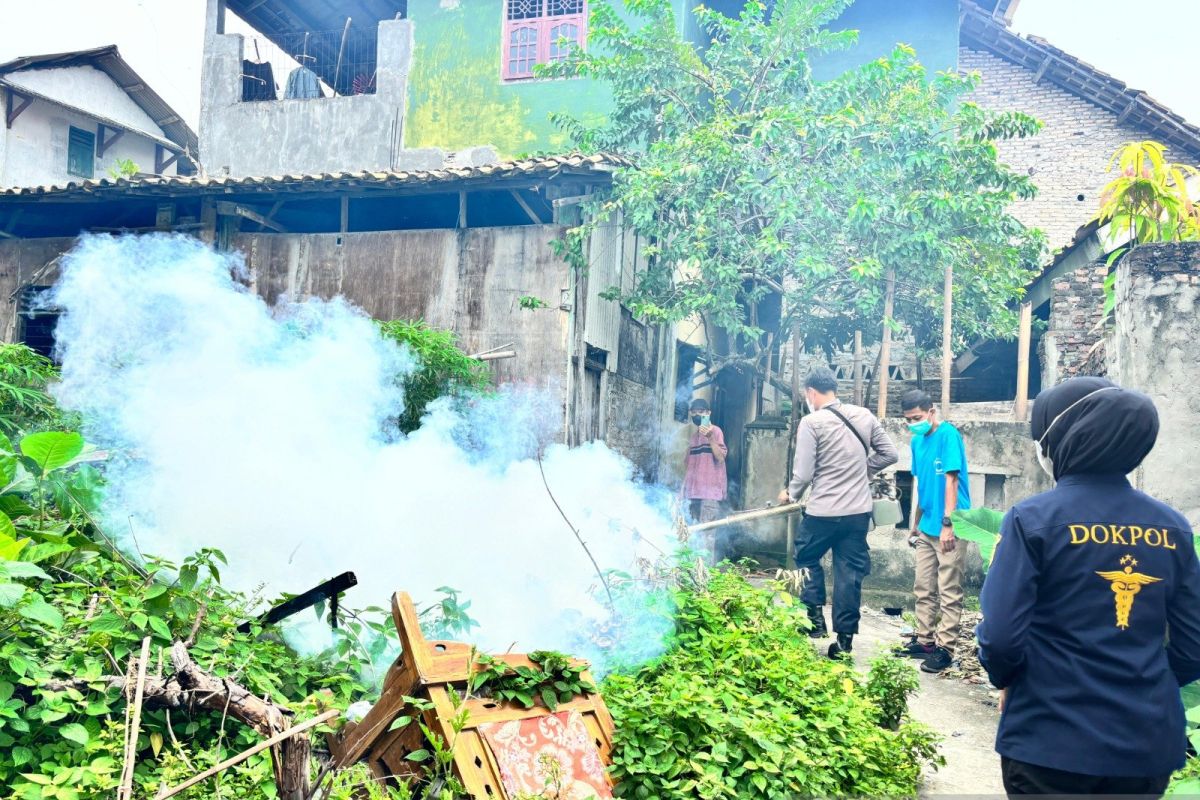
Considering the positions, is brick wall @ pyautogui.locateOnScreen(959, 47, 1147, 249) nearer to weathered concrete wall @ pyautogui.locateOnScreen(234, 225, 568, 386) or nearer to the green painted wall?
the green painted wall

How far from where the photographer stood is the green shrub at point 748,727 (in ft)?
12.1

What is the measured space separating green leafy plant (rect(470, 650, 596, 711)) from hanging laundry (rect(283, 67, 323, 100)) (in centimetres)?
1389

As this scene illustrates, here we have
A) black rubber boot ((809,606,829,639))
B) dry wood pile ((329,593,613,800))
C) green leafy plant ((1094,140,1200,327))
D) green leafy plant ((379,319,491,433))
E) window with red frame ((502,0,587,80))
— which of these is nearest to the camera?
dry wood pile ((329,593,613,800))

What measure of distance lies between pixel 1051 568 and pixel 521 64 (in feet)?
44.4

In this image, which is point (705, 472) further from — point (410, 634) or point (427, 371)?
point (410, 634)

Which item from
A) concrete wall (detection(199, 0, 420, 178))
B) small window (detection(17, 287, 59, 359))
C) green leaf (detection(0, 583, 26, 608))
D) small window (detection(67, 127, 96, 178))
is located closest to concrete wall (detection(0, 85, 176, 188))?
small window (detection(67, 127, 96, 178))

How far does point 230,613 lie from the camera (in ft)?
14.9

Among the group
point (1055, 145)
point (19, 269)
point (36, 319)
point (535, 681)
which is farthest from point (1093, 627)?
point (1055, 145)

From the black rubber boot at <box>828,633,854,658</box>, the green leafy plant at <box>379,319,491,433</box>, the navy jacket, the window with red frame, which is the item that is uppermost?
the window with red frame

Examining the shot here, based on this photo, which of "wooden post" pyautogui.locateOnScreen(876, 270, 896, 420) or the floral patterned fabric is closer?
the floral patterned fabric

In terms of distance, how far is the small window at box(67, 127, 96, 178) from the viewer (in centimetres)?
2066

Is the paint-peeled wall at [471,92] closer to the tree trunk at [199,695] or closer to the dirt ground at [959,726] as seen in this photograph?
the dirt ground at [959,726]

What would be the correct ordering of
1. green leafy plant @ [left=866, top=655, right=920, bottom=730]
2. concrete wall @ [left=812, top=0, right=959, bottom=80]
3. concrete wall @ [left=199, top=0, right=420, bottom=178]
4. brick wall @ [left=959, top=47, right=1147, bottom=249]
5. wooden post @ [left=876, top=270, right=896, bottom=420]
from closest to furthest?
green leafy plant @ [left=866, top=655, right=920, bottom=730], wooden post @ [left=876, top=270, right=896, bottom=420], concrete wall @ [left=199, top=0, right=420, bottom=178], concrete wall @ [left=812, top=0, right=959, bottom=80], brick wall @ [left=959, top=47, right=1147, bottom=249]

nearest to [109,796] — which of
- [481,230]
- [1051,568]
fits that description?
[1051,568]
